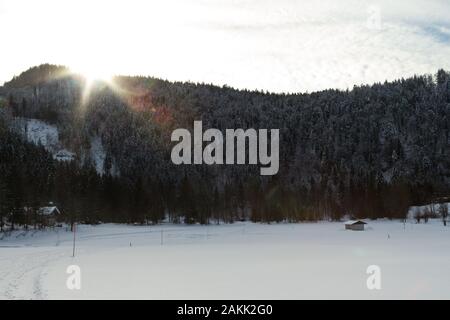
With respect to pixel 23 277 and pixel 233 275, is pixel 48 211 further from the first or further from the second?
pixel 233 275

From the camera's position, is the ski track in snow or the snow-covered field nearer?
the ski track in snow

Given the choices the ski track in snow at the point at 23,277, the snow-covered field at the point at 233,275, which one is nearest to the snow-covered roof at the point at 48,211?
the snow-covered field at the point at 233,275

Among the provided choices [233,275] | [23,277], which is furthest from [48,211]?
[233,275]

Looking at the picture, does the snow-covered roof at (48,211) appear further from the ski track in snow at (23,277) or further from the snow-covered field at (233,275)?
the ski track in snow at (23,277)

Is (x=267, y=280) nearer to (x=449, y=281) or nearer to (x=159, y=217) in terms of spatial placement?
(x=449, y=281)

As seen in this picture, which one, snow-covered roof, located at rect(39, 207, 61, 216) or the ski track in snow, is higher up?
snow-covered roof, located at rect(39, 207, 61, 216)

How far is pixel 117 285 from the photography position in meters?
26.3

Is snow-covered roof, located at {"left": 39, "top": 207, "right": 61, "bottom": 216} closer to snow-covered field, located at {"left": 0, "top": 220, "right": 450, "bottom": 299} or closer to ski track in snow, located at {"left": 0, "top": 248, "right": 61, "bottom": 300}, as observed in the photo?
snow-covered field, located at {"left": 0, "top": 220, "right": 450, "bottom": 299}

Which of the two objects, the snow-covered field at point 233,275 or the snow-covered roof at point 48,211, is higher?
the snow-covered roof at point 48,211

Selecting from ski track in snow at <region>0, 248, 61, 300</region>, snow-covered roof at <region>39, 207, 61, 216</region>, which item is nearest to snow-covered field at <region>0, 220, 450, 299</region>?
ski track in snow at <region>0, 248, 61, 300</region>

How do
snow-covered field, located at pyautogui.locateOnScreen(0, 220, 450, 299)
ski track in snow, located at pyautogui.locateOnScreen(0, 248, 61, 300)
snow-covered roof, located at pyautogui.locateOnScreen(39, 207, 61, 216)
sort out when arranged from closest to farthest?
ski track in snow, located at pyautogui.locateOnScreen(0, 248, 61, 300), snow-covered field, located at pyautogui.locateOnScreen(0, 220, 450, 299), snow-covered roof, located at pyautogui.locateOnScreen(39, 207, 61, 216)

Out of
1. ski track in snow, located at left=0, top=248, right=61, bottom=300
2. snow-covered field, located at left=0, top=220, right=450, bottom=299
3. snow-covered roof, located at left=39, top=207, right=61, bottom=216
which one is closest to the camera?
ski track in snow, located at left=0, top=248, right=61, bottom=300
